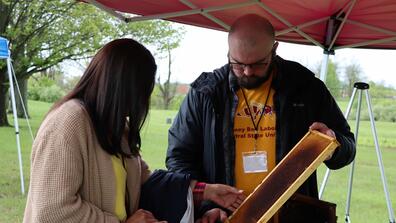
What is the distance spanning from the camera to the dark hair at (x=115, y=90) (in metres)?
1.33

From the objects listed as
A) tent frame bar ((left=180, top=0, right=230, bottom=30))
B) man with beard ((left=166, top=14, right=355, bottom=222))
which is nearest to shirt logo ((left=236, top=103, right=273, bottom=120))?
man with beard ((left=166, top=14, right=355, bottom=222))

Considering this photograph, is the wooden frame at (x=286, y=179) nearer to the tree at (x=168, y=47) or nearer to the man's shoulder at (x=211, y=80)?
the man's shoulder at (x=211, y=80)

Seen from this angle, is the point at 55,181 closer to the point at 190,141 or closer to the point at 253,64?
the point at 190,141

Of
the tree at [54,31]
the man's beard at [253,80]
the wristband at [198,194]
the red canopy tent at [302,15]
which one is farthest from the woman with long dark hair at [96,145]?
the tree at [54,31]

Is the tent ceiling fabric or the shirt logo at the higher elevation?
the tent ceiling fabric

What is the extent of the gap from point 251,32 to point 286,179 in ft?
2.36

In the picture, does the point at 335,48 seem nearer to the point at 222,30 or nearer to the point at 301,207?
the point at 222,30

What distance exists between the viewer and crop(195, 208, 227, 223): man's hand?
1.74m

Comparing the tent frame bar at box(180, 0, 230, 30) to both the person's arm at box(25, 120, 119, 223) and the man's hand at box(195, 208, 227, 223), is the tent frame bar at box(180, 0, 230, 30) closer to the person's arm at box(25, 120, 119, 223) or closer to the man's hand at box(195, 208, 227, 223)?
the man's hand at box(195, 208, 227, 223)

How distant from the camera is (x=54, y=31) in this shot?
1288 centimetres

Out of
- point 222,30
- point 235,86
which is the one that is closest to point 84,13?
point 222,30

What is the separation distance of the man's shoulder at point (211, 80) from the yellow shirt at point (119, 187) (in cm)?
72

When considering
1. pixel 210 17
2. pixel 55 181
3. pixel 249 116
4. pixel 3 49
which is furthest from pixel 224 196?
pixel 3 49

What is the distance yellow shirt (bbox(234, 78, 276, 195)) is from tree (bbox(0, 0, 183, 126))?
10998mm
